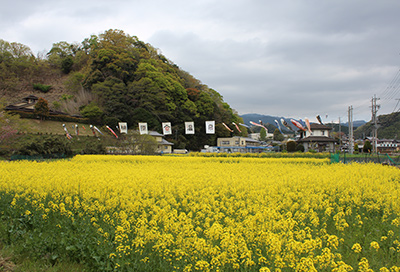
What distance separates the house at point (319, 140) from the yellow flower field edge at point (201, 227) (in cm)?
3627

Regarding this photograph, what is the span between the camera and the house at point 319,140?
142ft

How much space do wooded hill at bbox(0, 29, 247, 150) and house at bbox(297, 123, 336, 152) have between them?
16649 millimetres

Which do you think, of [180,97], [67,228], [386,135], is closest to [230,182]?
[67,228]

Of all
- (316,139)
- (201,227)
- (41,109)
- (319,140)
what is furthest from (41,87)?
(201,227)

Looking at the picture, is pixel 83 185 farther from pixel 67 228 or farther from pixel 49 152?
pixel 49 152

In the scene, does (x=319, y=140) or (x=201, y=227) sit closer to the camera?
(x=201, y=227)

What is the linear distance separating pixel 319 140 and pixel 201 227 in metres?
41.6

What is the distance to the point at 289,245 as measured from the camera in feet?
11.6

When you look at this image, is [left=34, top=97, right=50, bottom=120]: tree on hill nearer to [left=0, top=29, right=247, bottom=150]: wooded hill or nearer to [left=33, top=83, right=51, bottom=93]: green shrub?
[left=0, top=29, right=247, bottom=150]: wooded hill

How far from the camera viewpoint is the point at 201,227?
543 centimetres

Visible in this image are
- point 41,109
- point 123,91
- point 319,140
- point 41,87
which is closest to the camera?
point 319,140

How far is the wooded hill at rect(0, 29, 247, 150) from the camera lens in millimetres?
46719

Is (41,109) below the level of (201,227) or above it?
above

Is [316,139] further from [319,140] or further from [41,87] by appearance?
[41,87]
